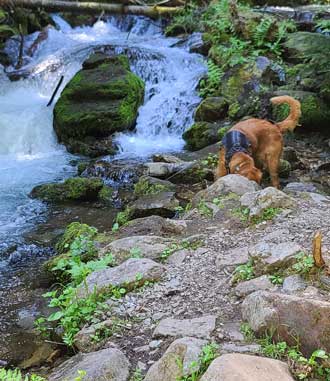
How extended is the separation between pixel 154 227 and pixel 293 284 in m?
2.46

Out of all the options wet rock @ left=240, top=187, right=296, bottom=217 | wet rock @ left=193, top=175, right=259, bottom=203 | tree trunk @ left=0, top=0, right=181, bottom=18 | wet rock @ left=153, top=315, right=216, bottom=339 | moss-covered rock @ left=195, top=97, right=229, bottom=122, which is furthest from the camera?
tree trunk @ left=0, top=0, right=181, bottom=18

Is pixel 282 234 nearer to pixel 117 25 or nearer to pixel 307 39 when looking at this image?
pixel 307 39

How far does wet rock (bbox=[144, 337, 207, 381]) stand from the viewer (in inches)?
108

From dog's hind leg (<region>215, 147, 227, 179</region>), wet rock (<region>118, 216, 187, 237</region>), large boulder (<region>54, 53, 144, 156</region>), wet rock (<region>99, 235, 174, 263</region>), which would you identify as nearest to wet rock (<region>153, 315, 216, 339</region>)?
wet rock (<region>99, 235, 174, 263</region>)

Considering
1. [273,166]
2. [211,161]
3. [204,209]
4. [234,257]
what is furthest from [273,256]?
[211,161]

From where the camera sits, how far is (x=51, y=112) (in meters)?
12.5

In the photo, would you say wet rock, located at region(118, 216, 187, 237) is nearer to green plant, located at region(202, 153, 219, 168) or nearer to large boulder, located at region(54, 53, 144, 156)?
green plant, located at region(202, 153, 219, 168)

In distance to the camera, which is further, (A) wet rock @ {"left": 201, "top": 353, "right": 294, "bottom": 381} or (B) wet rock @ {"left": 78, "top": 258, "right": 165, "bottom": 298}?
(B) wet rock @ {"left": 78, "top": 258, "right": 165, "bottom": 298}

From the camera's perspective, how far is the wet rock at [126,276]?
13.2 ft

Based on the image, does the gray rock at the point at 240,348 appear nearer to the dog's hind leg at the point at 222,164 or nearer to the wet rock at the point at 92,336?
the wet rock at the point at 92,336

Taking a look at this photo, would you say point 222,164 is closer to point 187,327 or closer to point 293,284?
point 293,284

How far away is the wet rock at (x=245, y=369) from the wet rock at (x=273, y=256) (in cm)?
113

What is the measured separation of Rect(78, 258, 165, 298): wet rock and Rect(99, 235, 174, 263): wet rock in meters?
0.34

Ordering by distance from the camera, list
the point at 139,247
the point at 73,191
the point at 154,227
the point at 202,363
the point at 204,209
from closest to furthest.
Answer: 1. the point at 202,363
2. the point at 139,247
3. the point at 154,227
4. the point at 204,209
5. the point at 73,191
